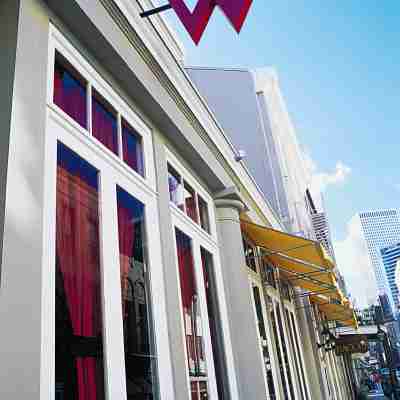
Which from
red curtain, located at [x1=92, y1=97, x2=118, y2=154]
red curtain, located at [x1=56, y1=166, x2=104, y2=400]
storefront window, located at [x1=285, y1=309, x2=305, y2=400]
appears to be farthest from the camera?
storefront window, located at [x1=285, y1=309, x2=305, y2=400]

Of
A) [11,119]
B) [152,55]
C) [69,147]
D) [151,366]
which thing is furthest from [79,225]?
[152,55]

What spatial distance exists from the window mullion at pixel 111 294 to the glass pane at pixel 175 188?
1.17m

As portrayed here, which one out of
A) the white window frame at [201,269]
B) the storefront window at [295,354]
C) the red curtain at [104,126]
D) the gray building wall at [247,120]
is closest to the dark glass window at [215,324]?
the white window frame at [201,269]

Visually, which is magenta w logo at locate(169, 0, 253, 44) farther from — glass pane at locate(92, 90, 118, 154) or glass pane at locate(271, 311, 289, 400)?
glass pane at locate(271, 311, 289, 400)

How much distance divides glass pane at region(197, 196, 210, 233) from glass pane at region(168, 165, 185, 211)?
0.61 metres

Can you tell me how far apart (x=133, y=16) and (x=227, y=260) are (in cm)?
270

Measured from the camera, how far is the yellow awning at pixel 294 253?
5.96 meters

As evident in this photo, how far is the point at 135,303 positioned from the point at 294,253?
4.39 metres

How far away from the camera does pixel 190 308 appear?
144 inches

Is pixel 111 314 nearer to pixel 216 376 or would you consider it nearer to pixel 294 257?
pixel 216 376

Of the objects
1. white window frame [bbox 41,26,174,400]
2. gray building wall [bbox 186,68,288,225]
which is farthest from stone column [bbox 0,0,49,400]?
gray building wall [bbox 186,68,288,225]

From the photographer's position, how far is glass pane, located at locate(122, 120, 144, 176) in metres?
3.10

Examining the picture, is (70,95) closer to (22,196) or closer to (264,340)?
(22,196)

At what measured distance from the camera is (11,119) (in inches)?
71.4
